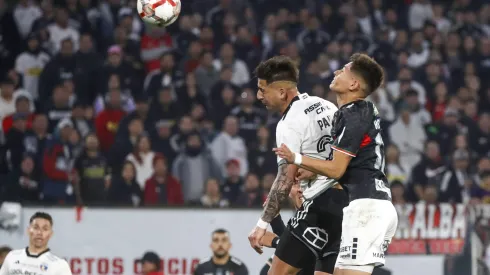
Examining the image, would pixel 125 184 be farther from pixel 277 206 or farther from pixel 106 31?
pixel 277 206

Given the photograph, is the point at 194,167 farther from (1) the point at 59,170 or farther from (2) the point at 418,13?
Answer: (2) the point at 418,13

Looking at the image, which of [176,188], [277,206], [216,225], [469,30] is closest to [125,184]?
[176,188]

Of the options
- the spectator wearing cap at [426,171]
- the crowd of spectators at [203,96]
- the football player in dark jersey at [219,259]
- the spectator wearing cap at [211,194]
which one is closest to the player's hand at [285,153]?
the football player in dark jersey at [219,259]

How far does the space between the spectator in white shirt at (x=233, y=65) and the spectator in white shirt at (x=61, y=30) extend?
2.29 meters

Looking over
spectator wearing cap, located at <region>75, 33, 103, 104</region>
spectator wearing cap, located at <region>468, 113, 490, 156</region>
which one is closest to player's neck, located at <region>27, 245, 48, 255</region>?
spectator wearing cap, located at <region>75, 33, 103, 104</region>

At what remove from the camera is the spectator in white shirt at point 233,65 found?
1502 centimetres

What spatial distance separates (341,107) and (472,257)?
5747 millimetres

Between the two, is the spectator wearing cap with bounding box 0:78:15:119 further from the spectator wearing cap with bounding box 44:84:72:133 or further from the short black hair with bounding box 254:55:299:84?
the short black hair with bounding box 254:55:299:84

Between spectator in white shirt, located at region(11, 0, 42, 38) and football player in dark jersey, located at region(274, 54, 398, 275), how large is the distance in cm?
970

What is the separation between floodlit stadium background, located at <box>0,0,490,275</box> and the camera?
11023 millimetres

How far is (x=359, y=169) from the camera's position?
6.29 meters

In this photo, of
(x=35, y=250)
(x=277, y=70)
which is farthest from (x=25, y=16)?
(x=277, y=70)

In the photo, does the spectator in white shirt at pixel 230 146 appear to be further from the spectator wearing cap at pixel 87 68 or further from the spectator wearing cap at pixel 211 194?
the spectator wearing cap at pixel 87 68

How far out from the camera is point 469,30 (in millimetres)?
17719
